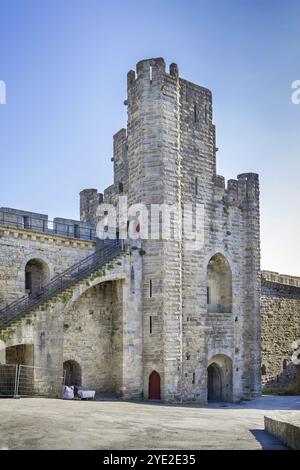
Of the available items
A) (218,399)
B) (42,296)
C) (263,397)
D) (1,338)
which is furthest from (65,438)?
(263,397)

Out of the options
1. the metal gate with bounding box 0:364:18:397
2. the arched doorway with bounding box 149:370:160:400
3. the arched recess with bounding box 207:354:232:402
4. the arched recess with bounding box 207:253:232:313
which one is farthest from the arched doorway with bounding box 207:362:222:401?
the metal gate with bounding box 0:364:18:397

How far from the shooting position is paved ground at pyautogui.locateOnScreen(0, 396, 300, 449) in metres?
9.83

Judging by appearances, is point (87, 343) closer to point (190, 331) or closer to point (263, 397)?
point (190, 331)

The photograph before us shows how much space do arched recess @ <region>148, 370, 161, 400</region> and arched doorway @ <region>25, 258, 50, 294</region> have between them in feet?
19.1

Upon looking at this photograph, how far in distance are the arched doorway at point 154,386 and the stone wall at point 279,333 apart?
32.6ft

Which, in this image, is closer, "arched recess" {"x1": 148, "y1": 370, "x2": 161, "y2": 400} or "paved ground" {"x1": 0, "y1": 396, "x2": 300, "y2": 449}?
"paved ground" {"x1": 0, "y1": 396, "x2": 300, "y2": 449}

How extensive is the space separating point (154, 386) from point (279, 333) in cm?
1188

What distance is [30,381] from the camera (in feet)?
59.0

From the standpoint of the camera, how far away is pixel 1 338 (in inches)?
664

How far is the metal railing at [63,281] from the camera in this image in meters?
19.0

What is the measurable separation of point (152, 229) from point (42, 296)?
5299mm

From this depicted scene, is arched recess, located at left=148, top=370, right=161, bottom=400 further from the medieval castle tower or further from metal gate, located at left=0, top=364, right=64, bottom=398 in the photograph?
metal gate, located at left=0, top=364, right=64, bottom=398

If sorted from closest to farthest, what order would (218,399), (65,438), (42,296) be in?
(65,438), (42,296), (218,399)

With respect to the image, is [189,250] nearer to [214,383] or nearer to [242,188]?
[242,188]
